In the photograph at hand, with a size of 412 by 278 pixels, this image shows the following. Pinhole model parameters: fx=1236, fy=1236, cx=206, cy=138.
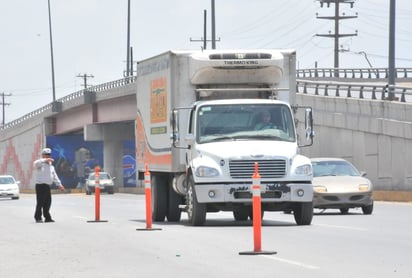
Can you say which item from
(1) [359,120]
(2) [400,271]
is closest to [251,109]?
(2) [400,271]

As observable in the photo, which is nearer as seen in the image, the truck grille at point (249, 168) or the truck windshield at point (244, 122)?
the truck grille at point (249, 168)

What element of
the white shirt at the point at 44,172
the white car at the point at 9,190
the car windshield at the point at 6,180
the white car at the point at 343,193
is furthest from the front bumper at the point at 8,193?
the white shirt at the point at 44,172

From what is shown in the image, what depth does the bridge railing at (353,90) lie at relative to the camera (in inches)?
1843

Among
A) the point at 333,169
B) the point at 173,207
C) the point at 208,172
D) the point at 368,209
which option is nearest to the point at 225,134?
the point at 208,172

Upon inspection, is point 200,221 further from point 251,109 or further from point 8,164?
point 8,164

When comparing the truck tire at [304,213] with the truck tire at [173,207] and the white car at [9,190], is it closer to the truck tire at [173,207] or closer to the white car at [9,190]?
the truck tire at [173,207]

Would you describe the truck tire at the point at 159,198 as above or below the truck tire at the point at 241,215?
above

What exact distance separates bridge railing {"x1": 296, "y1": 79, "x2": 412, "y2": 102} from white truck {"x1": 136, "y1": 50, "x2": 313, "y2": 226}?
2120cm

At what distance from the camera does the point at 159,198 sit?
84.6 ft

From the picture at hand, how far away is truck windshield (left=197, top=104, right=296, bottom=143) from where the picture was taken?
76.6ft

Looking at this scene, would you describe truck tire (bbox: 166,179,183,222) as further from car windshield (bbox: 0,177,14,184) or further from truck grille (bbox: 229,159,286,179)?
car windshield (bbox: 0,177,14,184)

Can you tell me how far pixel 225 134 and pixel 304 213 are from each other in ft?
6.87

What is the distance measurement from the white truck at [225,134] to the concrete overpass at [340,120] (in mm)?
16100

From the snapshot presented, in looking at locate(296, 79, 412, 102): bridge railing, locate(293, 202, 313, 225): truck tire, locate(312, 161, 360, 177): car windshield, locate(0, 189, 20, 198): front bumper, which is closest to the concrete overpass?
locate(296, 79, 412, 102): bridge railing
